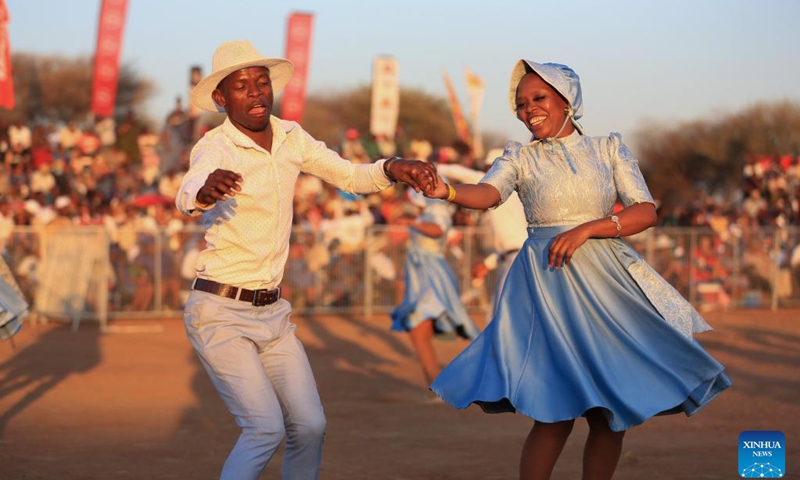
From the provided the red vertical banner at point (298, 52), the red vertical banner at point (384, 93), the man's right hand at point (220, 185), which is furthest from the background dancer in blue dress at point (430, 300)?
the red vertical banner at point (384, 93)

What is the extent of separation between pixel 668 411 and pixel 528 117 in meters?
1.56

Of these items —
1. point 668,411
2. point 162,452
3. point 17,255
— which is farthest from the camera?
point 17,255

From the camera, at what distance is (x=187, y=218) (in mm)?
20781

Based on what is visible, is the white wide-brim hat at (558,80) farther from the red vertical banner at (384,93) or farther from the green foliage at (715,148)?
the green foliage at (715,148)

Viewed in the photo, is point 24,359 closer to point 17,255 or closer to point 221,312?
point 17,255

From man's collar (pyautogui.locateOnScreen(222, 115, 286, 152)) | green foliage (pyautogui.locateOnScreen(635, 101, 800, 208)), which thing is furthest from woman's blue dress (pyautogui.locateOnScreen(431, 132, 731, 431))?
green foliage (pyautogui.locateOnScreen(635, 101, 800, 208))

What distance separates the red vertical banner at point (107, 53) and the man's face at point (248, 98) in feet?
74.7

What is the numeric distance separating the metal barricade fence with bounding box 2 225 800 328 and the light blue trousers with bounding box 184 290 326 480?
31.9ft

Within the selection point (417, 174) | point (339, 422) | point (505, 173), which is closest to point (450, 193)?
point (417, 174)

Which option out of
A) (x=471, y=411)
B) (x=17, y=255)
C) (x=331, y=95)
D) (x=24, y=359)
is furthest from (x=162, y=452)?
(x=331, y=95)

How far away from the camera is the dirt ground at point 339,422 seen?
8.00 metres

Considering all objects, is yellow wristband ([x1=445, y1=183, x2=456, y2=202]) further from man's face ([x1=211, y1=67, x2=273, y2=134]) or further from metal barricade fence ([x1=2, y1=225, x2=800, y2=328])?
metal barricade fence ([x1=2, y1=225, x2=800, y2=328])

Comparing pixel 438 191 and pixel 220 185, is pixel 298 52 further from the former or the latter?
pixel 220 185

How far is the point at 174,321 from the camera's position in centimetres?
1950
